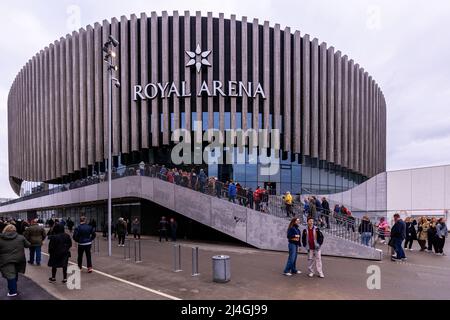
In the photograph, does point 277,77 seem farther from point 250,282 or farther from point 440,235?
point 250,282

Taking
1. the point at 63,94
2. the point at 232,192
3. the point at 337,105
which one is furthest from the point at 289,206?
the point at 63,94

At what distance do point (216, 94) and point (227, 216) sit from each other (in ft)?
46.8

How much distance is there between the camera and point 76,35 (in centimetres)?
3584

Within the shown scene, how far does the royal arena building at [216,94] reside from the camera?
98.2ft

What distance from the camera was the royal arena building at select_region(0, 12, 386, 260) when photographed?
2994 centimetres

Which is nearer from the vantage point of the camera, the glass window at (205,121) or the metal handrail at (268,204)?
the metal handrail at (268,204)

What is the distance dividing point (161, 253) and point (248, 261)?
193 inches

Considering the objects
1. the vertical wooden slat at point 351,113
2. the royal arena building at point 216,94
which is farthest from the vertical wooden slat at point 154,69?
the vertical wooden slat at point 351,113

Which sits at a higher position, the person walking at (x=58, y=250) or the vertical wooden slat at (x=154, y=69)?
the vertical wooden slat at (x=154, y=69)

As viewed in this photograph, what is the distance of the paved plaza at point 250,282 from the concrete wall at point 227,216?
3.66 ft

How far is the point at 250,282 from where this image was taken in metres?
9.70

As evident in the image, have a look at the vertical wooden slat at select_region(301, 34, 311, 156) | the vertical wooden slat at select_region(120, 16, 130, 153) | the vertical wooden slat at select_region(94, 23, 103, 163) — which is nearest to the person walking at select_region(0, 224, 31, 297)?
the vertical wooden slat at select_region(120, 16, 130, 153)

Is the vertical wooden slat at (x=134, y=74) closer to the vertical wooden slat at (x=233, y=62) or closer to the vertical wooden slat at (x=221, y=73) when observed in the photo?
the vertical wooden slat at (x=221, y=73)
